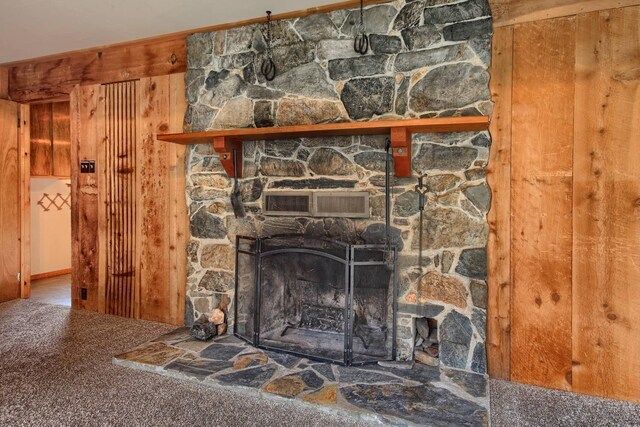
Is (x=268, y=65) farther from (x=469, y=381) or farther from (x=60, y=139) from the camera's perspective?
(x=60, y=139)

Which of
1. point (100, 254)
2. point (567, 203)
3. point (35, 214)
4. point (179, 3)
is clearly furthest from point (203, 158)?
point (35, 214)

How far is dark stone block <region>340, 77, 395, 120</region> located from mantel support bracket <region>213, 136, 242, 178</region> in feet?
2.73

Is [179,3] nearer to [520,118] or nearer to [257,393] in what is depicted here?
[520,118]

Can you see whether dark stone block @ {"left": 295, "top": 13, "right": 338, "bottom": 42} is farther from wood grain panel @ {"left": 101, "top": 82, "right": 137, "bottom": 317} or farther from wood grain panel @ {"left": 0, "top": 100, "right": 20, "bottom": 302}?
wood grain panel @ {"left": 0, "top": 100, "right": 20, "bottom": 302}

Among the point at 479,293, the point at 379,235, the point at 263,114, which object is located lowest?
the point at 479,293

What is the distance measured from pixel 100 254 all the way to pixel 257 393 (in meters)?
2.29

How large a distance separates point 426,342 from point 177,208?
7.19 ft

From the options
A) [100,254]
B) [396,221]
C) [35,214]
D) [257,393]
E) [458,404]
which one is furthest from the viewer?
[35,214]

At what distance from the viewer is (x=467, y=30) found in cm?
233

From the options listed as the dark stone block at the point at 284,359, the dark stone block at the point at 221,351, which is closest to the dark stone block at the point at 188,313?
the dark stone block at the point at 221,351

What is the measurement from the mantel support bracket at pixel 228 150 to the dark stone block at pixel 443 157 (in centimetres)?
127

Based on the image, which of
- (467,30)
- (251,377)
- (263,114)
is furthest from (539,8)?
(251,377)

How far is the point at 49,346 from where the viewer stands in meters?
2.86

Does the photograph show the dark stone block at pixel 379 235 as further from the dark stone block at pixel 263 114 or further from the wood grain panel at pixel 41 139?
the wood grain panel at pixel 41 139
